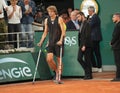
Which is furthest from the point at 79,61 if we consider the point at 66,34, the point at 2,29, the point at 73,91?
the point at 2,29

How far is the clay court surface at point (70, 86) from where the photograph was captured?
10.9m

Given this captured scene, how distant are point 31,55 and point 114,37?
2737mm

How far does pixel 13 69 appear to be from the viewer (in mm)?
12625

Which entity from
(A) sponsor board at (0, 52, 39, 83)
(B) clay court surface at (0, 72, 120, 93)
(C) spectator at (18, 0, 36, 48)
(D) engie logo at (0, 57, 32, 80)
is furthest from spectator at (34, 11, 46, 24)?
(B) clay court surface at (0, 72, 120, 93)

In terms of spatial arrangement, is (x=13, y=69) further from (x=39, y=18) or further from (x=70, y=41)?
(x=39, y=18)

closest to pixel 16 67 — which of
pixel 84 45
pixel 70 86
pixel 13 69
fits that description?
pixel 13 69

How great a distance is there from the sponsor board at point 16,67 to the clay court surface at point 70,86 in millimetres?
259

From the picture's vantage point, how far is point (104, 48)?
14.8 m

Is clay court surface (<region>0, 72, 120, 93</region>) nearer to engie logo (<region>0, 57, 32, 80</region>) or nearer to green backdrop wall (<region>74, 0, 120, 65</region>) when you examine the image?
engie logo (<region>0, 57, 32, 80</region>)

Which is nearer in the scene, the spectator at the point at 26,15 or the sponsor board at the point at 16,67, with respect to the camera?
the sponsor board at the point at 16,67

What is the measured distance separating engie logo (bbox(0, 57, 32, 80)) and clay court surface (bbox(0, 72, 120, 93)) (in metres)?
0.30

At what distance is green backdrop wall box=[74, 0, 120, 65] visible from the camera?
48.0ft

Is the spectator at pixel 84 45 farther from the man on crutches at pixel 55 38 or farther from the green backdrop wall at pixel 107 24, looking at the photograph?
the green backdrop wall at pixel 107 24

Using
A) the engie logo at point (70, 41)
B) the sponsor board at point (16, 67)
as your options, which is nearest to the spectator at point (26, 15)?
the sponsor board at point (16, 67)
